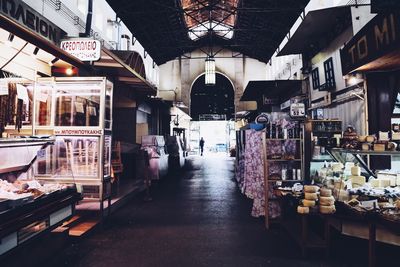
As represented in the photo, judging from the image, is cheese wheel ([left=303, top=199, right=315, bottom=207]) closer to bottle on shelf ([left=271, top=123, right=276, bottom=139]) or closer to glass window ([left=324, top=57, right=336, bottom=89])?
bottle on shelf ([left=271, top=123, right=276, bottom=139])

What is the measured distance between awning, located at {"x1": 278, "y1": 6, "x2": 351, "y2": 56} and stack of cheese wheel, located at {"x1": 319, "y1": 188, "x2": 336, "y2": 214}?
226 inches

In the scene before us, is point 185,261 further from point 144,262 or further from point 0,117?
point 0,117

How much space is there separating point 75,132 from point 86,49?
1647 mm

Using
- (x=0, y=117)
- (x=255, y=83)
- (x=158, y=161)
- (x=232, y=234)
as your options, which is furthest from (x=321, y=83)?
(x=0, y=117)

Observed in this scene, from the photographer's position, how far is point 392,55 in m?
3.88

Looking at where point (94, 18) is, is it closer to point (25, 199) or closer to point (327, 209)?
point (25, 199)

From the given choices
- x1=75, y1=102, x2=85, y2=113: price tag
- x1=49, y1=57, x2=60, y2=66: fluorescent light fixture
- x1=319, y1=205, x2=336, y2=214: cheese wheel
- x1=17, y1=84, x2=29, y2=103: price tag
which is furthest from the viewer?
x1=49, y1=57, x2=60, y2=66: fluorescent light fixture

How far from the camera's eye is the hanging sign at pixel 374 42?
3506mm

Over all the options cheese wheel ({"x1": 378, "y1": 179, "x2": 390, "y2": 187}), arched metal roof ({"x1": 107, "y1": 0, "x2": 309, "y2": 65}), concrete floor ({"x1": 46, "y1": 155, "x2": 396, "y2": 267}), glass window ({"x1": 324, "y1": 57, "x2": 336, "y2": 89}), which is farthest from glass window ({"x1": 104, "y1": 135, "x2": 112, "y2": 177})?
arched metal roof ({"x1": 107, "y1": 0, "x2": 309, "y2": 65})

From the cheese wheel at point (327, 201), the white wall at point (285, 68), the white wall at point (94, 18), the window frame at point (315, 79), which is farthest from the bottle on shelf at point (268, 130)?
the white wall at point (285, 68)

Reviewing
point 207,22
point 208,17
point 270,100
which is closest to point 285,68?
point 270,100

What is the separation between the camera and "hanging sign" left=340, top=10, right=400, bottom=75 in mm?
3506

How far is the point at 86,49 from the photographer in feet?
17.5

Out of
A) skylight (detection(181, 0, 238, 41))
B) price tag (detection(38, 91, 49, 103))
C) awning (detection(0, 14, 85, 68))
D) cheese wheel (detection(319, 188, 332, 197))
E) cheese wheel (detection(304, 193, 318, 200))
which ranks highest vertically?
skylight (detection(181, 0, 238, 41))
